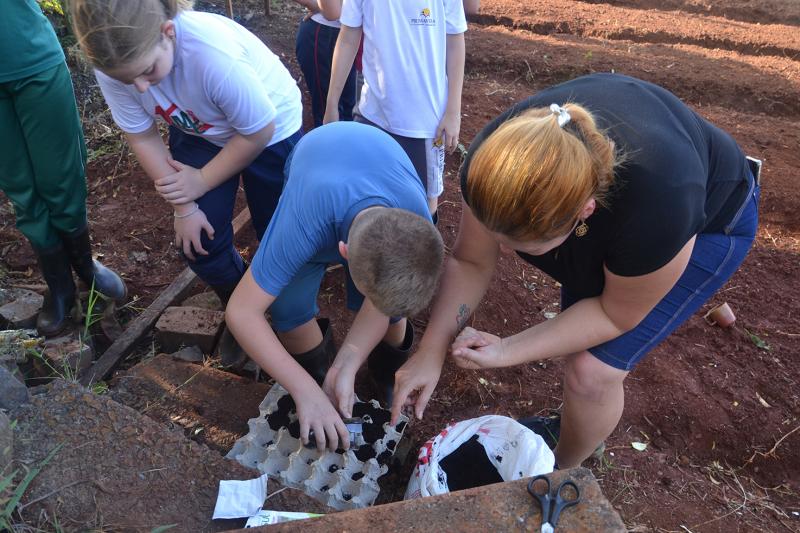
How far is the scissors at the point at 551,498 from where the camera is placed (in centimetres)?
123

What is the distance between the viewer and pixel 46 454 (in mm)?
1586

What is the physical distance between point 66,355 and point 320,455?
1.26 metres

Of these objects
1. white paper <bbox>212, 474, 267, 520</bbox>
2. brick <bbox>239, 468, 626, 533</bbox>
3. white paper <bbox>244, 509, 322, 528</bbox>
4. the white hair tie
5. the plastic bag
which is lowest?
the plastic bag

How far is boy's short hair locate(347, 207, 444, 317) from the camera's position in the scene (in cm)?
151

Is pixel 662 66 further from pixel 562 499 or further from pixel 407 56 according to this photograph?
pixel 562 499

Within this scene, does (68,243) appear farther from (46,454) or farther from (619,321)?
(619,321)

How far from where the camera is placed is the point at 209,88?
1985 mm

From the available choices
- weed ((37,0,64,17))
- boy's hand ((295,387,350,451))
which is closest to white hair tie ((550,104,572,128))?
boy's hand ((295,387,350,451))

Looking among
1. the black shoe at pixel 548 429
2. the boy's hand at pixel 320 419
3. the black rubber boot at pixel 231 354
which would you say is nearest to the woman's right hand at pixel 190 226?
the black rubber boot at pixel 231 354

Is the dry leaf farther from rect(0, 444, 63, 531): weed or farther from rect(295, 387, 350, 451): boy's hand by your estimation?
rect(0, 444, 63, 531): weed

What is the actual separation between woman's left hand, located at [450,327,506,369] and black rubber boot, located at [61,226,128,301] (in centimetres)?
188

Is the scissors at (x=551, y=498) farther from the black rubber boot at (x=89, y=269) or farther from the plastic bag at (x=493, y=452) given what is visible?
the black rubber boot at (x=89, y=269)

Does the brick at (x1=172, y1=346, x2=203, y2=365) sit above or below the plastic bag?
below

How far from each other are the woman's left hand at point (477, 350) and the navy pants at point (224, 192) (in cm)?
105
